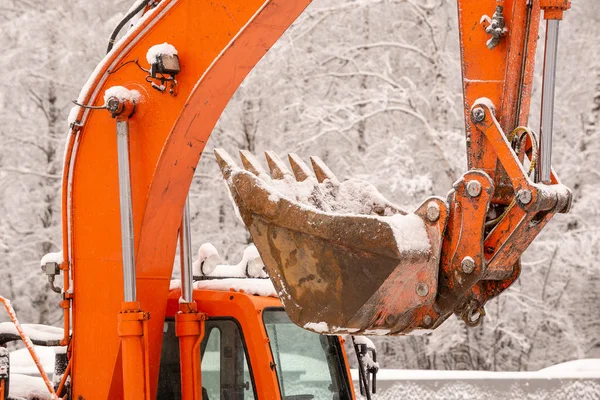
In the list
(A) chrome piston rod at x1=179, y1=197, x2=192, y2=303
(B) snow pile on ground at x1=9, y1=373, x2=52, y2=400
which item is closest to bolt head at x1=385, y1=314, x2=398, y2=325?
(A) chrome piston rod at x1=179, y1=197, x2=192, y2=303

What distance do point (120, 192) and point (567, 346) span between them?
53.2ft

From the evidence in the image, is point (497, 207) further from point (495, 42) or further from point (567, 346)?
point (567, 346)

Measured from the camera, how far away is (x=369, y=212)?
4238mm

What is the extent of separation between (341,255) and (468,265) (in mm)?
518

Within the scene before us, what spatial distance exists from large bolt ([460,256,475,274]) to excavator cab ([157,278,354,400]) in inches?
63.2

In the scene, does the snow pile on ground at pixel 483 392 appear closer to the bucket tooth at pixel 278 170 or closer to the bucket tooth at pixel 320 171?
the bucket tooth at pixel 320 171

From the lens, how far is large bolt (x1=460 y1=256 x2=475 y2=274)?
3331 mm

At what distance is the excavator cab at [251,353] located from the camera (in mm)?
4695

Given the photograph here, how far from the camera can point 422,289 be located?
136 inches

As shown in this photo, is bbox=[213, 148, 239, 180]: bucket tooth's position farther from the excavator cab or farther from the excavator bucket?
the excavator cab

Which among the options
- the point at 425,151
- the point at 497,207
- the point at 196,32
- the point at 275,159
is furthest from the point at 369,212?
the point at 425,151

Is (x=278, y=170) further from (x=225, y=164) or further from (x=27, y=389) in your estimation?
(x=27, y=389)

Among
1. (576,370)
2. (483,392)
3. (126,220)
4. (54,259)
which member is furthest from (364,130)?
(126,220)

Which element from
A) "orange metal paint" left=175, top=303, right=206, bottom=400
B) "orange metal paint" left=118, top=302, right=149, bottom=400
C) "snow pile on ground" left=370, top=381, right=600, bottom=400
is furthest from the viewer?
"snow pile on ground" left=370, top=381, right=600, bottom=400
